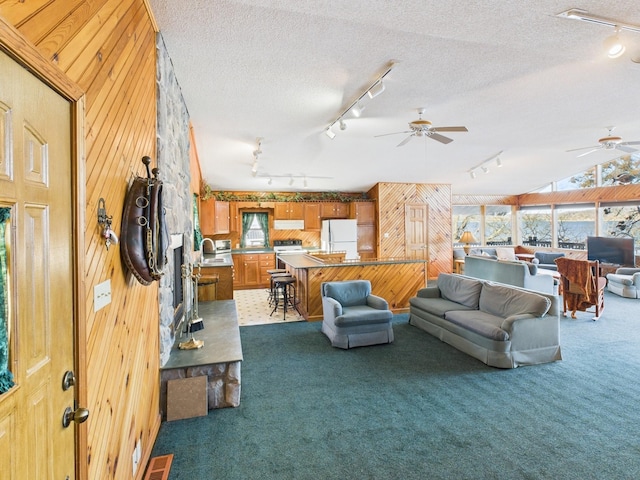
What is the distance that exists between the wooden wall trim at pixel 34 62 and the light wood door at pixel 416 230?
864 cm

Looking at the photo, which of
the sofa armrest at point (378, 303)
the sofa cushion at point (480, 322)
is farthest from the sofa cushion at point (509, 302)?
the sofa armrest at point (378, 303)

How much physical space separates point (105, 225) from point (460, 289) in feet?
15.3

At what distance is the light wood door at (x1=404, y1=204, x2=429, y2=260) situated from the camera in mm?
9172

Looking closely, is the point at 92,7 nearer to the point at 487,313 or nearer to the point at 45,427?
the point at 45,427

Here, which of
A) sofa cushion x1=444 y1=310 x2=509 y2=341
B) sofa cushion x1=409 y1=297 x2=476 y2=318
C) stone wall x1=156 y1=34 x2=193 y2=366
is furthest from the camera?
sofa cushion x1=409 y1=297 x2=476 y2=318

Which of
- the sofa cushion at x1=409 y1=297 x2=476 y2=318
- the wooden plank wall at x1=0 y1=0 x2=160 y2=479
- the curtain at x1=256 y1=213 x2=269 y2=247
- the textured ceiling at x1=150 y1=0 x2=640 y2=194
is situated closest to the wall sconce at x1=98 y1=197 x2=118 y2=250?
the wooden plank wall at x1=0 y1=0 x2=160 y2=479

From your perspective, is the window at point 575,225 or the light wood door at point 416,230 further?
the light wood door at point 416,230

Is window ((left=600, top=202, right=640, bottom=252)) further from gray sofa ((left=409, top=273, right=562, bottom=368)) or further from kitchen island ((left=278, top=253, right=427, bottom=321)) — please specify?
gray sofa ((left=409, top=273, right=562, bottom=368))

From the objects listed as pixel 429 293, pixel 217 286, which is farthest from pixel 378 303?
pixel 217 286

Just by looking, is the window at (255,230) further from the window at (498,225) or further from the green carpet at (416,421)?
the window at (498,225)

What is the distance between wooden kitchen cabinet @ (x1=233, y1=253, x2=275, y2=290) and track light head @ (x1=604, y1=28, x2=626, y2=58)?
24.2ft

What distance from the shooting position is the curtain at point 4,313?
818mm

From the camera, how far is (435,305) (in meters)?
4.80

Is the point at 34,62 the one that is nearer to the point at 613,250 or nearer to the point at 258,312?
the point at 258,312
